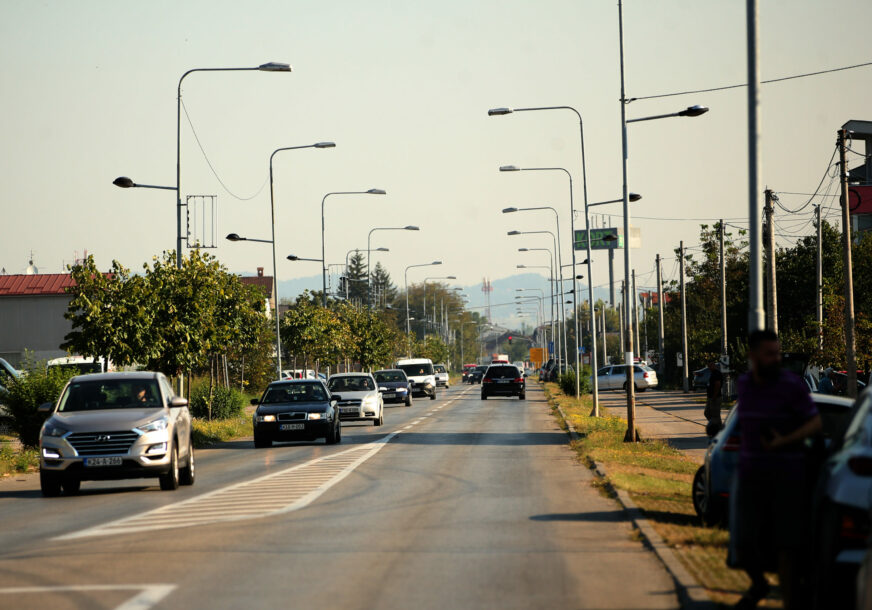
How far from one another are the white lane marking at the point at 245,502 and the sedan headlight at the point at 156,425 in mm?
1170

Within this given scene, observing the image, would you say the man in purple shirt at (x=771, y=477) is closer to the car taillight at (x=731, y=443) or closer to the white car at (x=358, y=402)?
the car taillight at (x=731, y=443)

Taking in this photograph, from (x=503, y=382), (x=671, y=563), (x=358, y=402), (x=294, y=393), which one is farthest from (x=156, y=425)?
(x=503, y=382)

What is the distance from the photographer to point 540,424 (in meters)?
37.1

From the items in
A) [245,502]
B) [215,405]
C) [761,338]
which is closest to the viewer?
[761,338]

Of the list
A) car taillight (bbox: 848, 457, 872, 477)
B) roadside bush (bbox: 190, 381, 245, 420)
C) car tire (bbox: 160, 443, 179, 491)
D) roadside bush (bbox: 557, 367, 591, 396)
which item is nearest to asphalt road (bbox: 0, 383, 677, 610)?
car tire (bbox: 160, 443, 179, 491)

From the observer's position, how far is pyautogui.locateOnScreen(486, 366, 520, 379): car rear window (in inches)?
2517

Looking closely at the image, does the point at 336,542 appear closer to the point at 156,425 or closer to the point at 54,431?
the point at 156,425

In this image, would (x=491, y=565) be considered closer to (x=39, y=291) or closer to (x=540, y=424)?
(x=540, y=424)

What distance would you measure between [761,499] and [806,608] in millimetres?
791

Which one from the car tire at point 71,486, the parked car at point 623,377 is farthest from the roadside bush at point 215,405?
the parked car at point 623,377

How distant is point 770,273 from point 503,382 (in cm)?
3103

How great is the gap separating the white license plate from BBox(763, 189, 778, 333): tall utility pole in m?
13.3

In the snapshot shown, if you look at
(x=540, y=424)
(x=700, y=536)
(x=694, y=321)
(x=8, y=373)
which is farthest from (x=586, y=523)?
(x=694, y=321)

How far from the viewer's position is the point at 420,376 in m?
72.2
